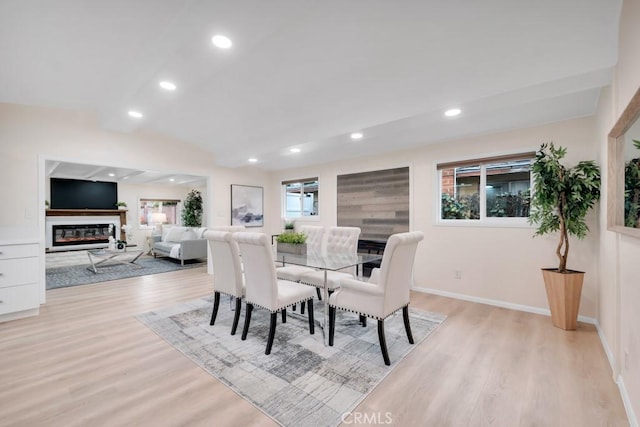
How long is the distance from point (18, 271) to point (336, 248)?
3694 millimetres

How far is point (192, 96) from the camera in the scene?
3406 mm

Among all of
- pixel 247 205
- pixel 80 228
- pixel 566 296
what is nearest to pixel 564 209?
pixel 566 296

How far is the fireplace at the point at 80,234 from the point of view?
27.9 feet

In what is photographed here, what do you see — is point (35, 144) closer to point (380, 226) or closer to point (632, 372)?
point (380, 226)

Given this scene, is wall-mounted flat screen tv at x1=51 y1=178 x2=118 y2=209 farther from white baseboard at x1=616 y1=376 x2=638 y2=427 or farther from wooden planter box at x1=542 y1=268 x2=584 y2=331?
white baseboard at x1=616 y1=376 x2=638 y2=427

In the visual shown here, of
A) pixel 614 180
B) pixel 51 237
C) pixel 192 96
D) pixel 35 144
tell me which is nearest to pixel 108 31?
pixel 192 96

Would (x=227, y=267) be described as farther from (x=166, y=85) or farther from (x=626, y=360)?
(x=626, y=360)

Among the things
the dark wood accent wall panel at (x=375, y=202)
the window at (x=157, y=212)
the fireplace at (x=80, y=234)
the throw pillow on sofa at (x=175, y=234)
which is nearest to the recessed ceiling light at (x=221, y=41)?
the dark wood accent wall panel at (x=375, y=202)

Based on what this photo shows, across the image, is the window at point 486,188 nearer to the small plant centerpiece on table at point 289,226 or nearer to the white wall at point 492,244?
the white wall at point 492,244

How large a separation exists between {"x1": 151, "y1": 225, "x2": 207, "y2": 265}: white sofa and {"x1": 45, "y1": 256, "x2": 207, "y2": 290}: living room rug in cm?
24

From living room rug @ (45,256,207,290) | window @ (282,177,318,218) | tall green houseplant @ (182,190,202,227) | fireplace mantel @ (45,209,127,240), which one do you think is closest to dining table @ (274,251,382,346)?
window @ (282,177,318,218)

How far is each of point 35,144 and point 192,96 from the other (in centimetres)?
222

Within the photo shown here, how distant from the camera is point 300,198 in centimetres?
650

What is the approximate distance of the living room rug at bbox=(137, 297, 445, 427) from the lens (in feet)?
5.79
